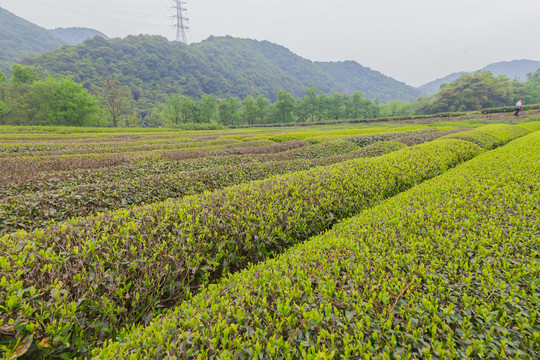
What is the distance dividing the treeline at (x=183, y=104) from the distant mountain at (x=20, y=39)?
106188 mm

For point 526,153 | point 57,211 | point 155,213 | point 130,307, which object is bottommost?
point 130,307

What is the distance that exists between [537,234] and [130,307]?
221 inches

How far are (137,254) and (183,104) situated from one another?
71.4 m

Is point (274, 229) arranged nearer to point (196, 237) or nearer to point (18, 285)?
point (196, 237)

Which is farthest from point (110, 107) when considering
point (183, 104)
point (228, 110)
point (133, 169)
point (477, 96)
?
point (477, 96)

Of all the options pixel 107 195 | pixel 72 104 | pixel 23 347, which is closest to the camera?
pixel 23 347

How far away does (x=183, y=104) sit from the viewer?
65875 millimetres

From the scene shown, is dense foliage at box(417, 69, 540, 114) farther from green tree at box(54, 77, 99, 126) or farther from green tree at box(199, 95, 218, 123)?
green tree at box(54, 77, 99, 126)

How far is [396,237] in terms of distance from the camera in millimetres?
3291

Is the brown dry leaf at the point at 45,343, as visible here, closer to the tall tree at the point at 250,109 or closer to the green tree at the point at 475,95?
the tall tree at the point at 250,109

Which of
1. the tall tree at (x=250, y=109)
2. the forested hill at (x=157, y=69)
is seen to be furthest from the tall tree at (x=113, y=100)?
the forested hill at (x=157, y=69)

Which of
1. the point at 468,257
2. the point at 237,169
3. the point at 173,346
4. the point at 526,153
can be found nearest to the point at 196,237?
the point at 173,346

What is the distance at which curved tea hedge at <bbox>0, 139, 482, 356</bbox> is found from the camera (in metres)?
2.15

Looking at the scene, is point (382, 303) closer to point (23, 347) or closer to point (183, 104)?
point (23, 347)
